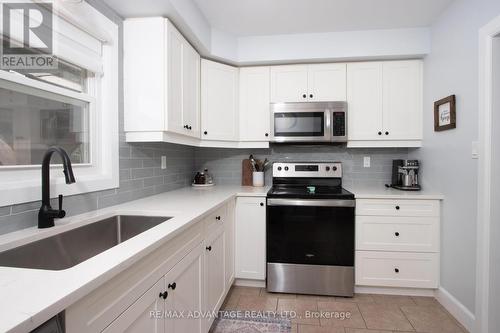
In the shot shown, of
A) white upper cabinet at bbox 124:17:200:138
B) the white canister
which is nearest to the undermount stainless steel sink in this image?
white upper cabinet at bbox 124:17:200:138

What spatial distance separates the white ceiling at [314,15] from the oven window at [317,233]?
1629mm

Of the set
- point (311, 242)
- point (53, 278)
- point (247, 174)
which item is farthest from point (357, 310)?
point (53, 278)

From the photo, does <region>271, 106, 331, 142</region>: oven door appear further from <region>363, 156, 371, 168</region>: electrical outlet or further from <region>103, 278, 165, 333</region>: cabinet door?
<region>103, 278, 165, 333</region>: cabinet door

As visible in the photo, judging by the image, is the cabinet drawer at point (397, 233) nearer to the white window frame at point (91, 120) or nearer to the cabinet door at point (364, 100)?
the cabinet door at point (364, 100)

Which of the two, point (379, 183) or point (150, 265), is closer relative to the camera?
point (150, 265)

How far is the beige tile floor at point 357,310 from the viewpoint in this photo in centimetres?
181

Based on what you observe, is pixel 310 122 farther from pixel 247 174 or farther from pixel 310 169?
pixel 247 174

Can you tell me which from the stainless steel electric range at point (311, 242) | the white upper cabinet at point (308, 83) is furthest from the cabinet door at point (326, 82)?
the stainless steel electric range at point (311, 242)

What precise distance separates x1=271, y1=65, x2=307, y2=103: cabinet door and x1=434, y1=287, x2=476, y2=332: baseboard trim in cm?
207

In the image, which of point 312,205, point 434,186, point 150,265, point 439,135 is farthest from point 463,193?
point 150,265

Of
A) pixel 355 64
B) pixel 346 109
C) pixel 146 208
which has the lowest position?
pixel 146 208

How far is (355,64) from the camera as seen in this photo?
2504mm

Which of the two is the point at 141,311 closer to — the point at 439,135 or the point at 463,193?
the point at 463,193

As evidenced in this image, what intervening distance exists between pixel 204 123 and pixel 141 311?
1796mm
